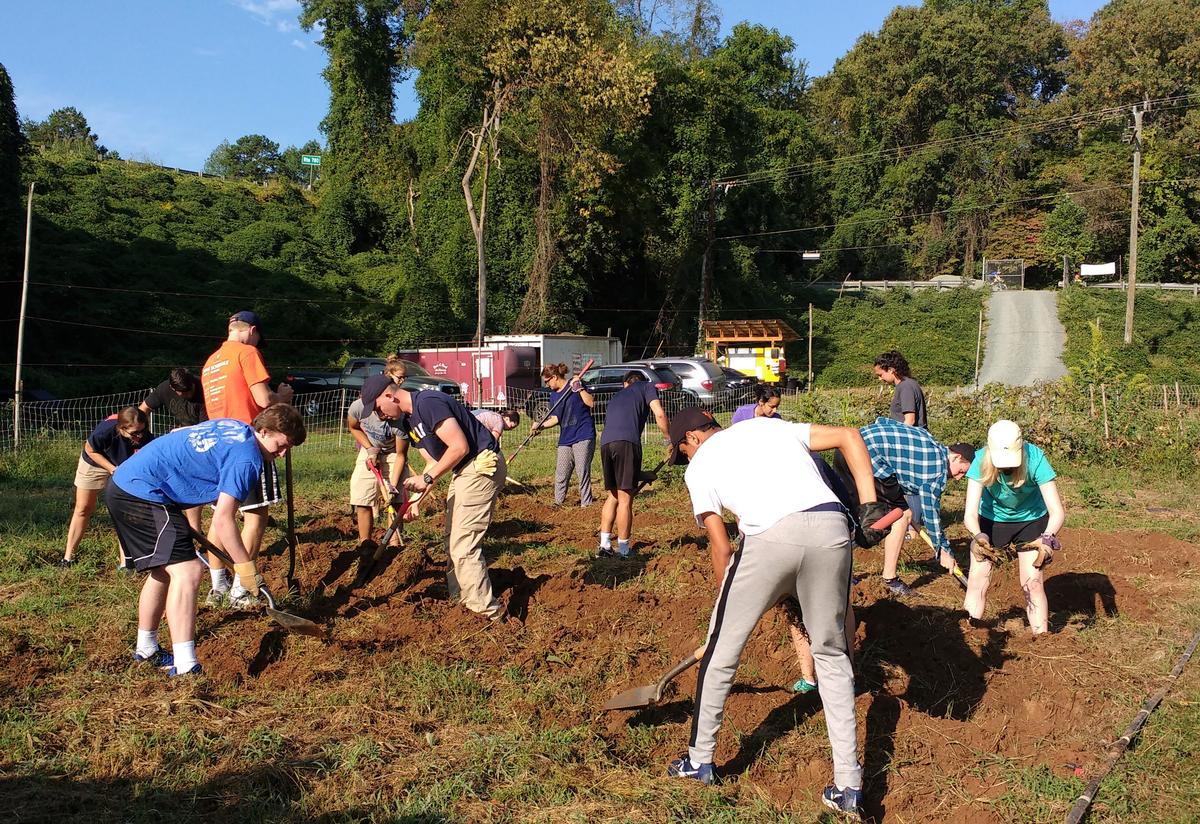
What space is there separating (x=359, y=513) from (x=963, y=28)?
5529 centimetres

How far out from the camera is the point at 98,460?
23.6 feet

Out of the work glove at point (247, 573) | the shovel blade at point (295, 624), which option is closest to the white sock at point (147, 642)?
the shovel blade at point (295, 624)

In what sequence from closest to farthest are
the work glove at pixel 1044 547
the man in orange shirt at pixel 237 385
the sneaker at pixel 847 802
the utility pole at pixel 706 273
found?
the sneaker at pixel 847 802 → the work glove at pixel 1044 547 → the man in orange shirt at pixel 237 385 → the utility pole at pixel 706 273

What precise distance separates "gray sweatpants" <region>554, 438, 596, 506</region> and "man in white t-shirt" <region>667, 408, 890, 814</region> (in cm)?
619

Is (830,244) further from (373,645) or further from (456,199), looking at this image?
(373,645)

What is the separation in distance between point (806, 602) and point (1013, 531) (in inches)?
112

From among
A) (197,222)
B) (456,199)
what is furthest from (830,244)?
(197,222)

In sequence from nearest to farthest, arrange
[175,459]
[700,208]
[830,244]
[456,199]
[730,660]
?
[730,660] < [175,459] < [456,199] < [700,208] < [830,244]

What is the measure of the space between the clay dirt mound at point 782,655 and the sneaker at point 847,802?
6.0 inches

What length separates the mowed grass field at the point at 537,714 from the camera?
3.75 m

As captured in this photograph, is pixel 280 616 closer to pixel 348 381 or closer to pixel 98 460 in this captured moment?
pixel 98 460

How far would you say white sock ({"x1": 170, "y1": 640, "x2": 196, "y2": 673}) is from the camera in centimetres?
478

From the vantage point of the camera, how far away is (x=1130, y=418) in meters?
13.7

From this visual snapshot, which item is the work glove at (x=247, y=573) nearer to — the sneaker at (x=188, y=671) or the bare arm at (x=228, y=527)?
the bare arm at (x=228, y=527)
